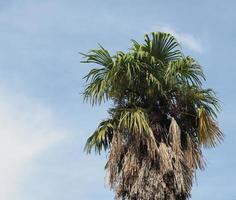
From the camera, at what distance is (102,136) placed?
1967 centimetres

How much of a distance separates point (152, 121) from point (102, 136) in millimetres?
1318

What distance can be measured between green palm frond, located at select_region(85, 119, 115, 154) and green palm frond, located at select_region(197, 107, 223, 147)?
7.30ft

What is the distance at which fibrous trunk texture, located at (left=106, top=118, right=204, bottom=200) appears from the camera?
18.7m

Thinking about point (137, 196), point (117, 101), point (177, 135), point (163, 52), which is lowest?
point (137, 196)

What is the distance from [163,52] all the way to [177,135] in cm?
258

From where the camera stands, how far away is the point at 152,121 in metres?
19.7

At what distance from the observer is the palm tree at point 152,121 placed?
18844mm

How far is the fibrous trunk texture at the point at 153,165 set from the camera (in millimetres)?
18703

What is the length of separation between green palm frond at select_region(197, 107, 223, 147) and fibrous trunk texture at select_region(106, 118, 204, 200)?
37cm

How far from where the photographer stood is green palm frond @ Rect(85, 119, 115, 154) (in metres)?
19.7

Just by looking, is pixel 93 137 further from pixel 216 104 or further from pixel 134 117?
pixel 216 104

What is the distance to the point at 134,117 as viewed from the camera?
1906 centimetres

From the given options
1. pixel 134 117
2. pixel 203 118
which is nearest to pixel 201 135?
pixel 203 118

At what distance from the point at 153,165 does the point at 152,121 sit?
1.30m
